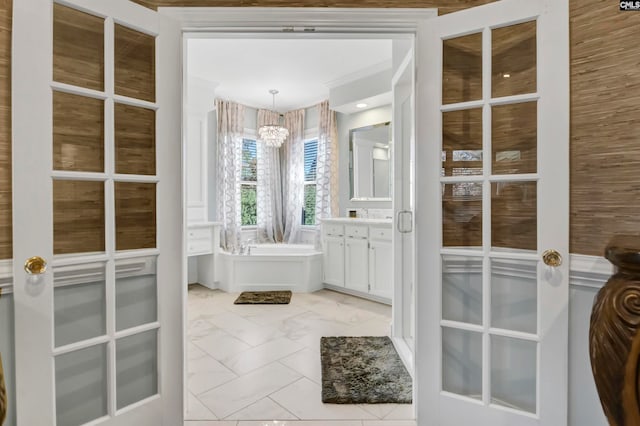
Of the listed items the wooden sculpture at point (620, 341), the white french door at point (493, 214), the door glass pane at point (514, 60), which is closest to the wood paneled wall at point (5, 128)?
the white french door at point (493, 214)

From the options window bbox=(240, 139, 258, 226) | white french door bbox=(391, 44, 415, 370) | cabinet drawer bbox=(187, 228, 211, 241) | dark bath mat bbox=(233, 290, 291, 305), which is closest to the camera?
white french door bbox=(391, 44, 415, 370)

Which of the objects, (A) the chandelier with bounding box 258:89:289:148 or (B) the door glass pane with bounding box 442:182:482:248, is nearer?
(B) the door glass pane with bounding box 442:182:482:248

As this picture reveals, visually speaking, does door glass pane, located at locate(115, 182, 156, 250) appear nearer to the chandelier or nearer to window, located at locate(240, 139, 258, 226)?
the chandelier

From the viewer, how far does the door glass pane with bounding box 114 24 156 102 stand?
58.6 inches

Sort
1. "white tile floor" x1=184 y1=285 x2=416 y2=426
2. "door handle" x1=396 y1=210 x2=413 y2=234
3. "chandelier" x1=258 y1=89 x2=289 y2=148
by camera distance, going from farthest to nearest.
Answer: "chandelier" x1=258 y1=89 x2=289 y2=148 → "door handle" x1=396 y1=210 x2=413 y2=234 → "white tile floor" x1=184 y1=285 x2=416 y2=426

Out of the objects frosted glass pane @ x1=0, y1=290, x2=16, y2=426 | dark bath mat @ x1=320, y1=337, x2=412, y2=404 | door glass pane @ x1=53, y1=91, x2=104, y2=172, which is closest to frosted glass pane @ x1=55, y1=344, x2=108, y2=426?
frosted glass pane @ x1=0, y1=290, x2=16, y2=426

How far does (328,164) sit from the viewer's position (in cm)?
504

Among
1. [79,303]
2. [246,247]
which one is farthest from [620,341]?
[246,247]

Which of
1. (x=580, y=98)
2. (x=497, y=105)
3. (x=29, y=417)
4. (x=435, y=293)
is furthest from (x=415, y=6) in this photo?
(x=29, y=417)

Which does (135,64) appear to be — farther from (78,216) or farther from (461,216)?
(461,216)

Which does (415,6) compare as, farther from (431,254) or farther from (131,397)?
(131,397)

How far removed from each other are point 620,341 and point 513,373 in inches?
25.9

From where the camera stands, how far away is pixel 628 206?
1.32 meters

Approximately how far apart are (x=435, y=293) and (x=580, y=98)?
1094 millimetres
